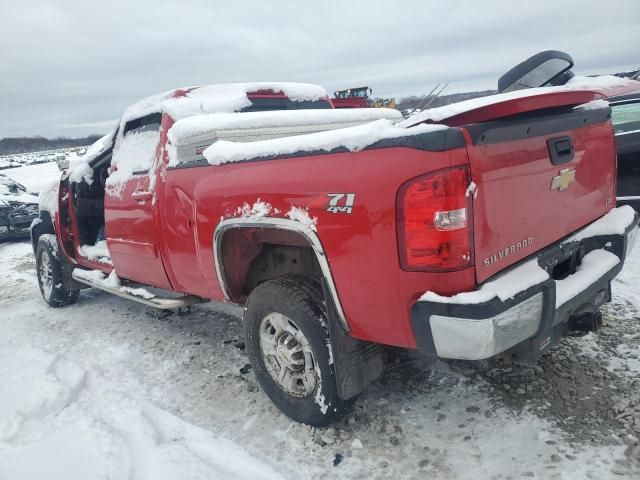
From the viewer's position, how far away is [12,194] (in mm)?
12266

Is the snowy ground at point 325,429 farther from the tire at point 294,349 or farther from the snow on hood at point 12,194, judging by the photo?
the snow on hood at point 12,194

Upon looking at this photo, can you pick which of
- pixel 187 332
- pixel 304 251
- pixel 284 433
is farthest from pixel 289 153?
→ pixel 187 332

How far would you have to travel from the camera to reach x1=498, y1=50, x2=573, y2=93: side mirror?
11.5ft

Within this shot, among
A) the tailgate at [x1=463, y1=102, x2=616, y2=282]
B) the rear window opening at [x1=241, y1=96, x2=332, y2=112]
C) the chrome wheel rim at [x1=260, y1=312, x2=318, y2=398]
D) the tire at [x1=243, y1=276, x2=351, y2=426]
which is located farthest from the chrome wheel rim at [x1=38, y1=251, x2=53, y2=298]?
the tailgate at [x1=463, y1=102, x2=616, y2=282]

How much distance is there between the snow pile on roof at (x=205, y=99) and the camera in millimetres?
3934

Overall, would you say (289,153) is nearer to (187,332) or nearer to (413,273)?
(413,273)

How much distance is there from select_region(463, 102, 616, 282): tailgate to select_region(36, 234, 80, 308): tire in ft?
17.2

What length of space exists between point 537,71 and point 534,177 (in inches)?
62.1

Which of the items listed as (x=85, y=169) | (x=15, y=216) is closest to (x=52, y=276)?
(x=85, y=169)

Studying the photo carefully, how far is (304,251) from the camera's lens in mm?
→ 2941

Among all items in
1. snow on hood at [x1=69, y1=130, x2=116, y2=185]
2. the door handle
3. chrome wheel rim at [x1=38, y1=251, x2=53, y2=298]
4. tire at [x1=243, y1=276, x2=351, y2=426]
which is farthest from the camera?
chrome wheel rim at [x1=38, y1=251, x2=53, y2=298]

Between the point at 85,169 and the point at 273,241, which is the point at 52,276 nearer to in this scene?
the point at 85,169

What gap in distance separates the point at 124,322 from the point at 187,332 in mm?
949

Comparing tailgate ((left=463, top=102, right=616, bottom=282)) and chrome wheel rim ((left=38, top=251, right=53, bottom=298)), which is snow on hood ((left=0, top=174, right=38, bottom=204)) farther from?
tailgate ((left=463, top=102, right=616, bottom=282))
